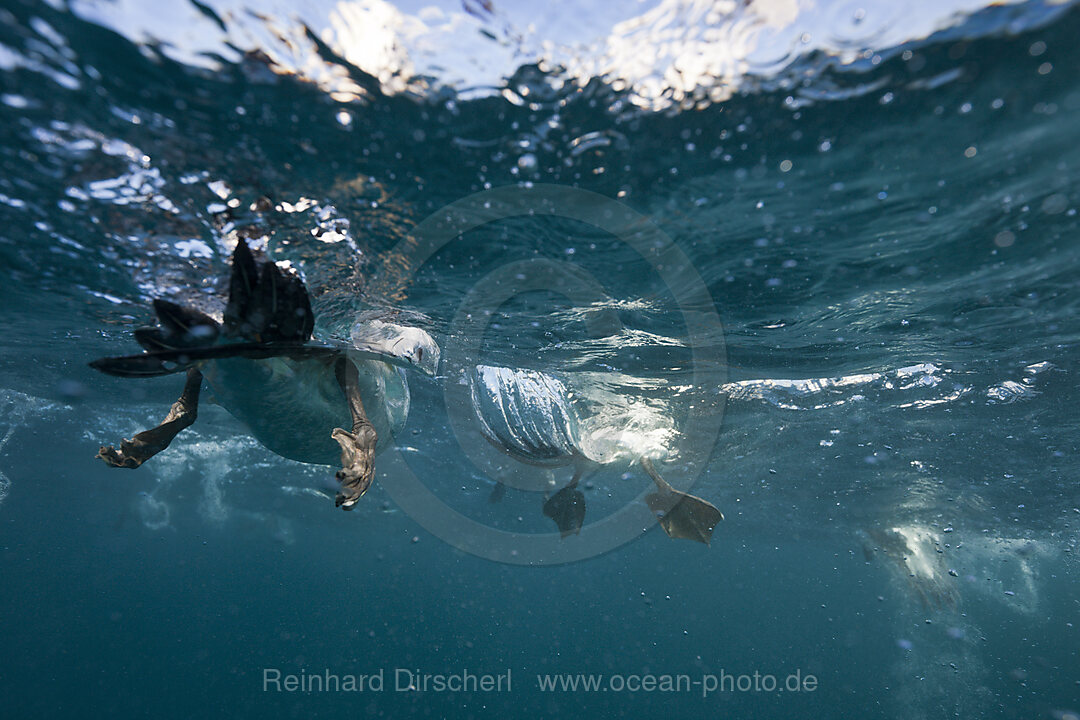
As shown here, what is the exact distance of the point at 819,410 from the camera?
14102 millimetres

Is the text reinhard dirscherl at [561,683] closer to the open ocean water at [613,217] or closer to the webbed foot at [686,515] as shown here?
the open ocean water at [613,217]

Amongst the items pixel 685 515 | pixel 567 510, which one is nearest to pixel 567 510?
pixel 567 510

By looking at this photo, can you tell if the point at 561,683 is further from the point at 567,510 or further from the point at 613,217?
the point at 613,217

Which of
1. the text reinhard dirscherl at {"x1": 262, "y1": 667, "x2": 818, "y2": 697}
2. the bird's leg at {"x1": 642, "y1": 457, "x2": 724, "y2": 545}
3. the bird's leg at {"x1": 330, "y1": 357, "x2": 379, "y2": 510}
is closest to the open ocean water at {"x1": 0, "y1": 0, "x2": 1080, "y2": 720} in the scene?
the bird's leg at {"x1": 330, "y1": 357, "x2": 379, "y2": 510}

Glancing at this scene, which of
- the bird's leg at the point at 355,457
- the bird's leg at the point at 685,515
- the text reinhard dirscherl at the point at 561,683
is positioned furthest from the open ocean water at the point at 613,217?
the text reinhard dirscherl at the point at 561,683

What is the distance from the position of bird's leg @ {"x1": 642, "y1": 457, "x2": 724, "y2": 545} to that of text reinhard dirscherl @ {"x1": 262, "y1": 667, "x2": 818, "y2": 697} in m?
36.7

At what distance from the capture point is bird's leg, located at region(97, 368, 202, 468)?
4.79m

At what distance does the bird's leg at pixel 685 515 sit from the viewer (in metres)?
9.59

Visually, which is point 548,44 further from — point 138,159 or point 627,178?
point 138,159

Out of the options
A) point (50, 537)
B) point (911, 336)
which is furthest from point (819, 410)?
point (50, 537)

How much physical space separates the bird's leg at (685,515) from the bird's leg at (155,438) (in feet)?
26.1

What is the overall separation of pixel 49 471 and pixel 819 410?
44.8 meters

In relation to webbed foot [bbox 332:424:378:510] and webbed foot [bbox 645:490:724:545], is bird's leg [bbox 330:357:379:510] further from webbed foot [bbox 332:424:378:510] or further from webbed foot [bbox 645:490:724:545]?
webbed foot [bbox 645:490:724:545]

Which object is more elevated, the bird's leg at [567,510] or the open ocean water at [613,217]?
the open ocean water at [613,217]
